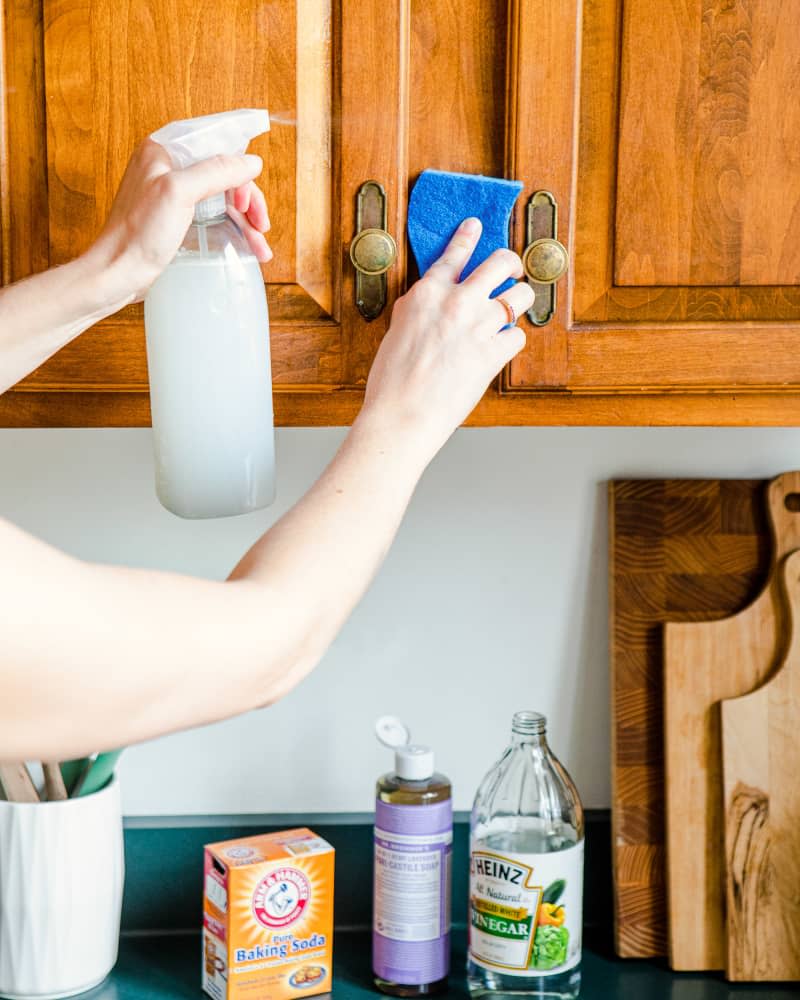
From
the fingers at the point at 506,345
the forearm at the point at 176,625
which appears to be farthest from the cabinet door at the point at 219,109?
the forearm at the point at 176,625

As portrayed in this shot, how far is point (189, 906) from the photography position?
4.45 feet

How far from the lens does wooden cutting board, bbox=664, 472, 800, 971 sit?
1283mm

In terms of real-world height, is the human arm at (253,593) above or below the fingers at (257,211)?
below

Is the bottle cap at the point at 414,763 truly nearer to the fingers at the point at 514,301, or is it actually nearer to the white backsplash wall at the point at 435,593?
the white backsplash wall at the point at 435,593

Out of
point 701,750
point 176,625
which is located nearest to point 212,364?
point 176,625

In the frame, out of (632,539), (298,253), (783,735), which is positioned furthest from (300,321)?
(783,735)

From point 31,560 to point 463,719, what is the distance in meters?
0.86

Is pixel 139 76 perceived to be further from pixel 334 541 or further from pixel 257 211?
pixel 334 541

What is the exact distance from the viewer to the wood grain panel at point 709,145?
947 mm

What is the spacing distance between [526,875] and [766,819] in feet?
0.93

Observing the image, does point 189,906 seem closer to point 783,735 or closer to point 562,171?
point 783,735

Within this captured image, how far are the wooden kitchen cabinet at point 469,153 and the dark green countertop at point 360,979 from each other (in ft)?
2.08

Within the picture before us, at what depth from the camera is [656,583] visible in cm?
132

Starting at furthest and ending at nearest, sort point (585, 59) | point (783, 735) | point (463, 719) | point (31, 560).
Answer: point (463, 719) < point (783, 735) < point (585, 59) < point (31, 560)
